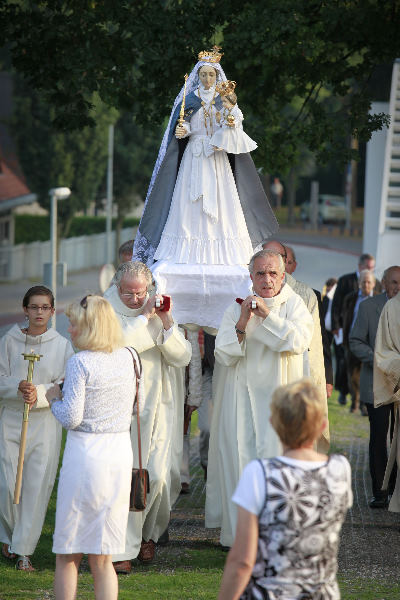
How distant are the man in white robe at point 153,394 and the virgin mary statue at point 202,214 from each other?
57 centimetres

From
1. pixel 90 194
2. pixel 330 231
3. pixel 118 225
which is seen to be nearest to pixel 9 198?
pixel 90 194

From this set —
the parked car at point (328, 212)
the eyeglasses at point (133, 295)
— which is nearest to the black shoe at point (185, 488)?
the eyeglasses at point (133, 295)

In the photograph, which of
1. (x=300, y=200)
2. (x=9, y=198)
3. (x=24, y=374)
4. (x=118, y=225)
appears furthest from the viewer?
(x=300, y=200)

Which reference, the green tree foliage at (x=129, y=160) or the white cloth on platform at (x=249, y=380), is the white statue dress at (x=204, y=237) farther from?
the green tree foliage at (x=129, y=160)

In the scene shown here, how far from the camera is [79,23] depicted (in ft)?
44.1

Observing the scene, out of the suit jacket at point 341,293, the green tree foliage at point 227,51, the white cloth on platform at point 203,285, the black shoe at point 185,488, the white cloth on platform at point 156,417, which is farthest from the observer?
the suit jacket at point 341,293

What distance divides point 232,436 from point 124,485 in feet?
6.79

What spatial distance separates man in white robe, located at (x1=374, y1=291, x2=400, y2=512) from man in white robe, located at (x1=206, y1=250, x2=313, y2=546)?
144 cm

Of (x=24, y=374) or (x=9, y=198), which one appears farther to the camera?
(x=9, y=198)

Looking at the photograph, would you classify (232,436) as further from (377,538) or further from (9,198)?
(9,198)

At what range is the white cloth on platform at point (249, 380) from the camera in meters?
7.19

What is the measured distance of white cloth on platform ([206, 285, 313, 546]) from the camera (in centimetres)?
719

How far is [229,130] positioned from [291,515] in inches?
187

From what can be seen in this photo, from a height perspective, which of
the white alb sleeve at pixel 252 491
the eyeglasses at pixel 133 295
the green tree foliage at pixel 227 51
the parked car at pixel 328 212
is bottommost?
the parked car at pixel 328 212
